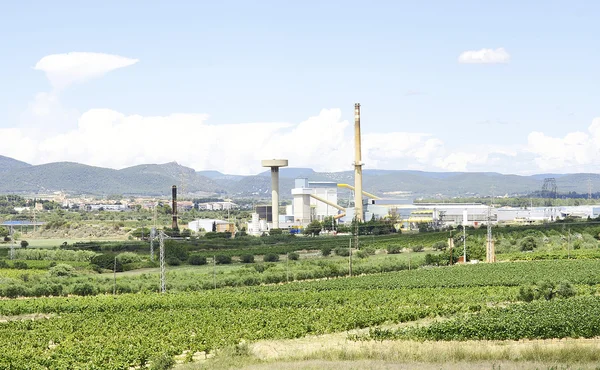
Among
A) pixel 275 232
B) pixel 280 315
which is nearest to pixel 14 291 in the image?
pixel 280 315

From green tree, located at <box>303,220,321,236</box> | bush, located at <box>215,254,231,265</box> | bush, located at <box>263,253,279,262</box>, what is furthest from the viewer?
green tree, located at <box>303,220,321,236</box>

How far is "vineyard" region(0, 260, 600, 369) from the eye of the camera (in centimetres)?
2939

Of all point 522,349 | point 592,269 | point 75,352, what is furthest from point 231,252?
point 522,349

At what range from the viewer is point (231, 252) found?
92250mm

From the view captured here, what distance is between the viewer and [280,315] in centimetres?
3891

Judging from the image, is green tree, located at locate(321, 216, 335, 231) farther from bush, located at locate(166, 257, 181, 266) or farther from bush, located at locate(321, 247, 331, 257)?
bush, located at locate(166, 257, 181, 266)

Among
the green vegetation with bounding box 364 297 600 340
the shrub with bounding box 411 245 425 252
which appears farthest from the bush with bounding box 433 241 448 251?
the green vegetation with bounding box 364 297 600 340

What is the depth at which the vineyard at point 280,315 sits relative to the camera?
29.4m

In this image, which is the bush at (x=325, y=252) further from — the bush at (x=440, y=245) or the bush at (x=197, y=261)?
the bush at (x=197, y=261)

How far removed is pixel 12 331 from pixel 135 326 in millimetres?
5393

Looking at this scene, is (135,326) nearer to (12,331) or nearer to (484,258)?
(12,331)

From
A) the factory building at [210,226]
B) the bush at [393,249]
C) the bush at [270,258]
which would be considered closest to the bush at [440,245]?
the bush at [393,249]

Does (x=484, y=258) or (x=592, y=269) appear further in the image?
(x=484, y=258)

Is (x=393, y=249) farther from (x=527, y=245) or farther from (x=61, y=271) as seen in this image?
(x=61, y=271)
